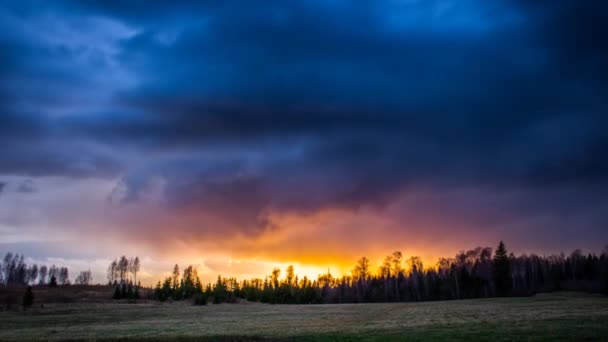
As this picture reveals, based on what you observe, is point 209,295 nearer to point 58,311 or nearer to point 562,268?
point 58,311

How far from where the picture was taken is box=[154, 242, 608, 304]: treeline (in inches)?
5851

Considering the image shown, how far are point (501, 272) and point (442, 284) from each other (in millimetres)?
23143

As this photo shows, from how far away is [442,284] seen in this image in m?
163

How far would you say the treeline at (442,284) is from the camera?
149m

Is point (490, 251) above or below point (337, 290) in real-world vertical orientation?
above

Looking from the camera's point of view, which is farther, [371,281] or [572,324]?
[371,281]

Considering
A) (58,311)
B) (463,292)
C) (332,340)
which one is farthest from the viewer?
(463,292)

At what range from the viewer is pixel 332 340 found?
111 ft

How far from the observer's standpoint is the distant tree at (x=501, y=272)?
14250 centimetres

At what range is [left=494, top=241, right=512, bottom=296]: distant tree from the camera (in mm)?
142500

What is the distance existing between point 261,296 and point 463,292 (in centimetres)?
7454

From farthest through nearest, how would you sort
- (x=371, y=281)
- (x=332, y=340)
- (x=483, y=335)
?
(x=371, y=281) < (x=332, y=340) < (x=483, y=335)

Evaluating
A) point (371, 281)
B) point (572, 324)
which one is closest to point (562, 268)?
point (371, 281)

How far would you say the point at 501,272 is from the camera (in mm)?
146250
